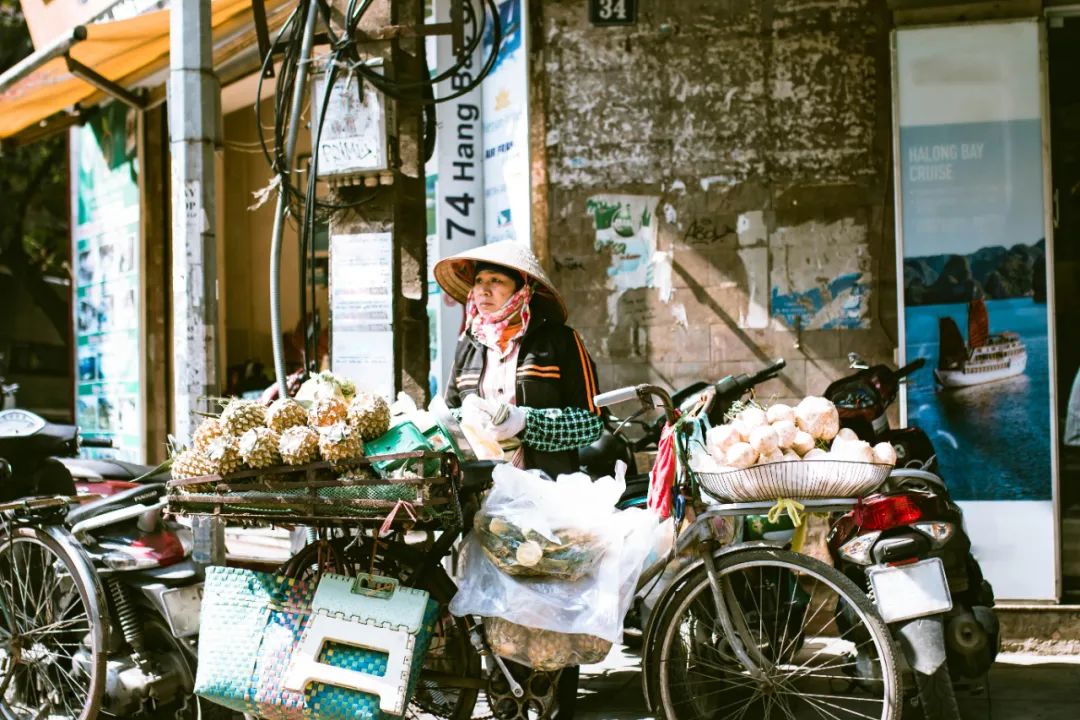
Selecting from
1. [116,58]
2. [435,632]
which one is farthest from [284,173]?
[116,58]

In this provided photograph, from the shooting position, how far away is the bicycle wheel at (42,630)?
4.17 metres

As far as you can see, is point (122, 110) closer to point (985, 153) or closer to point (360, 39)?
point (360, 39)

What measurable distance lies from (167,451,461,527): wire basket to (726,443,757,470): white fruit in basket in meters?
0.89

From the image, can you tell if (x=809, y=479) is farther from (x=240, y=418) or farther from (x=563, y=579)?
(x=240, y=418)

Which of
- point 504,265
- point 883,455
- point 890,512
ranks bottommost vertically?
point 890,512

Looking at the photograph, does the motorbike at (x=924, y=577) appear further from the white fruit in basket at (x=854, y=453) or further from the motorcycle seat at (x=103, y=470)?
the motorcycle seat at (x=103, y=470)

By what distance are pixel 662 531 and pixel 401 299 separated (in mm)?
2009

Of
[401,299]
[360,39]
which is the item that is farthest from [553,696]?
[360,39]

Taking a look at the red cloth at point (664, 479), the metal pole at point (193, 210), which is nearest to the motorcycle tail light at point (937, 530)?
the red cloth at point (664, 479)

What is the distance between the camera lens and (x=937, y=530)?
12.1 feet

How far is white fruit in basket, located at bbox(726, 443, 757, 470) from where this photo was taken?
3.28 m

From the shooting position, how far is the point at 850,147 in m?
6.32

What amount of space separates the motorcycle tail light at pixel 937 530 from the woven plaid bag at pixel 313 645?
1739mm

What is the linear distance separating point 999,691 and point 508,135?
4469mm
